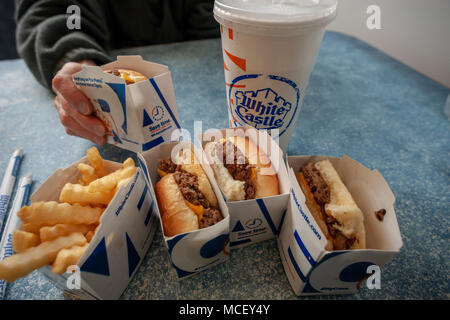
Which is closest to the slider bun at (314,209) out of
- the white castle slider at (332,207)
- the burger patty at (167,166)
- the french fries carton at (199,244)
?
the white castle slider at (332,207)

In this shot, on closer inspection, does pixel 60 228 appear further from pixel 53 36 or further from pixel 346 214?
pixel 53 36

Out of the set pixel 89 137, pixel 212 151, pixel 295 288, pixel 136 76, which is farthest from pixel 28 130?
pixel 295 288

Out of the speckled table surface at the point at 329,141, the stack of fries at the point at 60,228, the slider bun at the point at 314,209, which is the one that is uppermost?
the stack of fries at the point at 60,228

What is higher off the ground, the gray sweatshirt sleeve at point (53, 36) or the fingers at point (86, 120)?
the gray sweatshirt sleeve at point (53, 36)

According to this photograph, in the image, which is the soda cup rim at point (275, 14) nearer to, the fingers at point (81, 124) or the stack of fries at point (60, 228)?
the stack of fries at point (60, 228)

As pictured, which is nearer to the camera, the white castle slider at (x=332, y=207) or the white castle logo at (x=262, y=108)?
the white castle slider at (x=332, y=207)

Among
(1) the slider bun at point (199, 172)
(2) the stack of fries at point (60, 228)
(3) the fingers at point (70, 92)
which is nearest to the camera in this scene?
(2) the stack of fries at point (60, 228)
